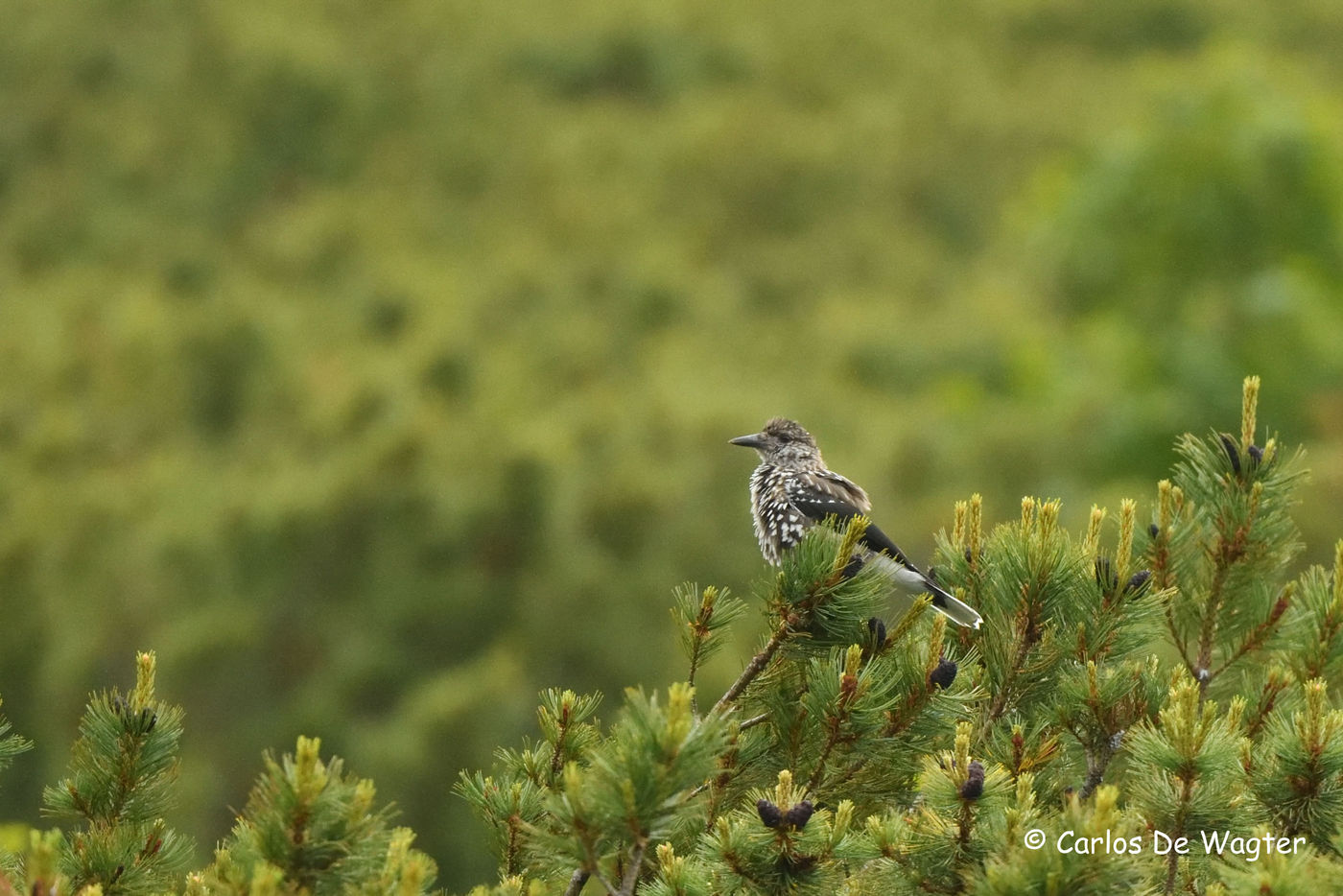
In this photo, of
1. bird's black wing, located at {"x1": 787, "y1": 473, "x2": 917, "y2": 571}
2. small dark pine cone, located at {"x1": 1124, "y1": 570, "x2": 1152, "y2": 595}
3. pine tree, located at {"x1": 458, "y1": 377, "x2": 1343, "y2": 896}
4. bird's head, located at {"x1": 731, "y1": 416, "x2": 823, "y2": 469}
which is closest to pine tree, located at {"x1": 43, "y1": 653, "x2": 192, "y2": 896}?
pine tree, located at {"x1": 458, "y1": 377, "x2": 1343, "y2": 896}

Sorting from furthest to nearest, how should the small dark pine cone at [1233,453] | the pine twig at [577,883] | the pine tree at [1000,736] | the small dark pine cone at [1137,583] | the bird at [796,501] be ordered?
the bird at [796,501]
the small dark pine cone at [1233,453]
the small dark pine cone at [1137,583]
the pine twig at [577,883]
the pine tree at [1000,736]

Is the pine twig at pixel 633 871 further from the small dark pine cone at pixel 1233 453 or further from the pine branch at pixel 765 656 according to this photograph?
the small dark pine cone at pixel 1233 453

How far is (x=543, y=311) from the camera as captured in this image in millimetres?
21047

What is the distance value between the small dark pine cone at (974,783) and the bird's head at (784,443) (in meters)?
2.74

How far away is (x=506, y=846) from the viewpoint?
3.28 metres

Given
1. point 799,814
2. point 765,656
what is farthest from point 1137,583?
point 799,814

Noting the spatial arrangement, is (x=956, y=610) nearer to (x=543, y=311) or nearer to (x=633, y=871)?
(x=633, y=871)

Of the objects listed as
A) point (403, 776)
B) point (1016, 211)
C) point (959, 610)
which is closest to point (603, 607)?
point (403, 776)

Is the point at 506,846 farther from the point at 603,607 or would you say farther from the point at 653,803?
the point at 603,607

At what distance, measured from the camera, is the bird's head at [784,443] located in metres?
5.47

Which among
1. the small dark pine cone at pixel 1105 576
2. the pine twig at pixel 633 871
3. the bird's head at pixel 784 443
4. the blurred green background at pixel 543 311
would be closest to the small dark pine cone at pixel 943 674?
the blurred green background at pixel 543 311

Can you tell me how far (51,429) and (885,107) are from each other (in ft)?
80.2

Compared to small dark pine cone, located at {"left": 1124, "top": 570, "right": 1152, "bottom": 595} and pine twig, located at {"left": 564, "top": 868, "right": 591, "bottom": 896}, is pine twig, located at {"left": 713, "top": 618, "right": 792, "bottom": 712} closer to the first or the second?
pine twig, located at {"left": 564, "top": 868, "right": 591, "bottom": 896}

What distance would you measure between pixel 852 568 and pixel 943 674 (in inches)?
10.6
